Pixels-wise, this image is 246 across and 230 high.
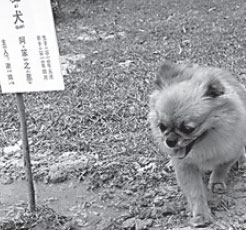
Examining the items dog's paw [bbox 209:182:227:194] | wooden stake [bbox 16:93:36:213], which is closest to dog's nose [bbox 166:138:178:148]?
dog's paw [bbox 209:182:227:194]

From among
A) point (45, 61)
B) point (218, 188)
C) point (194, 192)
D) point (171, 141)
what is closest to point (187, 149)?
point (171, 141)

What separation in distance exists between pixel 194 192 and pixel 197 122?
624mm

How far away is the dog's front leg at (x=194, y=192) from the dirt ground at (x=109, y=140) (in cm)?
10

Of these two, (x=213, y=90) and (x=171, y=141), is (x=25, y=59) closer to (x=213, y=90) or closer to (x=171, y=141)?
(x=171, y=141)

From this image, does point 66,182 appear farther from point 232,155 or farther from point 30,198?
point 232,155

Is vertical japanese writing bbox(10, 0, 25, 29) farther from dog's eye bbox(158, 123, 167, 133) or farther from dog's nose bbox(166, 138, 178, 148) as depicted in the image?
dog's nose bbox(166, 138, 178, 148)

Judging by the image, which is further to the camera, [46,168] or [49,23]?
[46,168]

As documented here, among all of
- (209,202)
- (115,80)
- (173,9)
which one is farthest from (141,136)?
(173,9)

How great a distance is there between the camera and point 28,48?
3553 millimetres

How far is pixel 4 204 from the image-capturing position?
14.3 feet

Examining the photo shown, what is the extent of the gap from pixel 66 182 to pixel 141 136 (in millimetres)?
984

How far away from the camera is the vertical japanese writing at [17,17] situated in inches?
137

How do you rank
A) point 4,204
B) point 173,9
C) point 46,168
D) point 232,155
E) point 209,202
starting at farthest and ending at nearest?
point 173,9
point 46,168
point 4,204
point 209,202
point 232,155

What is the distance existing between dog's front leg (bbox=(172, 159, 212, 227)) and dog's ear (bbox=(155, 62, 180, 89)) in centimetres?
56
